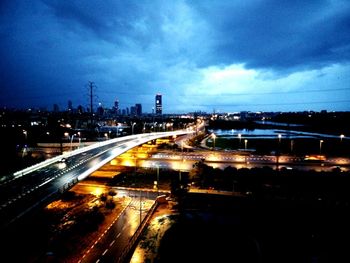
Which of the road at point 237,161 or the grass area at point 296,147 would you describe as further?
the grass area at point 296,147

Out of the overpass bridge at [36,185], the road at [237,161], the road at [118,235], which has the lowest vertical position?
the road at [118,235]

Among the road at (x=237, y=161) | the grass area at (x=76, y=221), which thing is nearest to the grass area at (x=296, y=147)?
the road at (x=237, y=161)

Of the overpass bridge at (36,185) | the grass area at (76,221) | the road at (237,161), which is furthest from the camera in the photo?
the road at (237,161)

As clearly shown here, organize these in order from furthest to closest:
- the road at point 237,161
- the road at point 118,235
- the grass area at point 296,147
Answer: the grass area at point 296,147 < the road at point 237,161 < the road at point 118,235

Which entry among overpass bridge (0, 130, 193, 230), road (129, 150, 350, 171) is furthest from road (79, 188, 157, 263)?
road (129, 150, 350, 171)

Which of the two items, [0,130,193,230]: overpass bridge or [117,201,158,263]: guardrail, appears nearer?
[0,130,193,230]: overpass bridge

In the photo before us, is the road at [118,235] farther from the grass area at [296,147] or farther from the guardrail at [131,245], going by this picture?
the grass area at [296,147]

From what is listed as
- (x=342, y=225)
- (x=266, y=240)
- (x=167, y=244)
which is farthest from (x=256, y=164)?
(x=167, y=244)

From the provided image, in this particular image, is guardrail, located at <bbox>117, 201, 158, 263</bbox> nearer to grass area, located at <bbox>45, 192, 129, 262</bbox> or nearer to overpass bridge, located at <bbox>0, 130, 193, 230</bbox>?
grass area, located at <bbox>45, 192, 129, 262</bbox>

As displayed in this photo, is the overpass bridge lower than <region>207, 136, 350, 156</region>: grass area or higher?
higher

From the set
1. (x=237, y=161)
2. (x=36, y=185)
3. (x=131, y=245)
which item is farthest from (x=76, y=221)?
(x=237, y=161)

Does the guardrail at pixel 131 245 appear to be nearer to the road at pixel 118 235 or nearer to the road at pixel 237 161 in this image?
the road at pixel 118 235

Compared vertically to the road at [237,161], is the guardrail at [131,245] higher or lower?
lower
